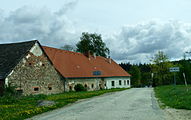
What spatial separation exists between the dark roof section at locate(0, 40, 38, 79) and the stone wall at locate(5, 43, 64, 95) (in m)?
0.42

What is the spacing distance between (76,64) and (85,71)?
6.19 feet

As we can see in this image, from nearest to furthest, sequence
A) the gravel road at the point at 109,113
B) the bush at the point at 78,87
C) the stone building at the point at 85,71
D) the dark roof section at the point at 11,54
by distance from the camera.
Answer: the gravel road at the point at 109,113
the dark roof section at the point at 11,54
the bush at the point at 78,87
the stone building at the point at 85,71

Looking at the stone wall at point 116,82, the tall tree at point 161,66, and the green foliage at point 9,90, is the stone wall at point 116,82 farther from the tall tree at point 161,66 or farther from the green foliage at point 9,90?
the green foliage at point 9,90

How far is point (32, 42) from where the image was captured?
27281 millimetres

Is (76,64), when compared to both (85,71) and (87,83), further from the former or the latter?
(87,83)

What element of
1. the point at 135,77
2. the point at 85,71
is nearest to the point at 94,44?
the point at 85,71

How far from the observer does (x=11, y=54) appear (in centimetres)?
2661

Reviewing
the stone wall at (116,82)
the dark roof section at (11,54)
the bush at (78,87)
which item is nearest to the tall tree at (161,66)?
the stone wall at (116,82)

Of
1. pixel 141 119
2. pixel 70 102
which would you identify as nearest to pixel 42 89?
pixel 70 102

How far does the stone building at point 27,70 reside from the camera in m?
24.1

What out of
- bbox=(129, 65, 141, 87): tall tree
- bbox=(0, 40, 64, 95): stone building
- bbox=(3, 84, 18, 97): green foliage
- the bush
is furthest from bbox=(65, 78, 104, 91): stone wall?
bbox=(129, 65, 141, 87): tall tree

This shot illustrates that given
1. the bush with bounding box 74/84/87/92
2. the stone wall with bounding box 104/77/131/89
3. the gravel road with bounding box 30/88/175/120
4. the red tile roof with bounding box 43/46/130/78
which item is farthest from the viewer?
the stone wall with bounding box 104/77/131/89

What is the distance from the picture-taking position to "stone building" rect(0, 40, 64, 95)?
949 inches

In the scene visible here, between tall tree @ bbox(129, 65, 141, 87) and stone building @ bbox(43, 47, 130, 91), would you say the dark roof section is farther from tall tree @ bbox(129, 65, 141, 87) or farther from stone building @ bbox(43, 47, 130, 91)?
tall tree @ bbox(129, 65, 141, 87)
